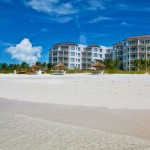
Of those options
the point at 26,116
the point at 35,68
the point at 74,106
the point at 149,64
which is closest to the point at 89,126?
the point at 26,116

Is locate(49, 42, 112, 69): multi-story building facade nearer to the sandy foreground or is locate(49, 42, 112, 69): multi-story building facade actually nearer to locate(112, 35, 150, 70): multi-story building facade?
locate(112, 35, 150, 70): multi-story building facade

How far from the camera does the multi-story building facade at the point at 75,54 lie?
107 metres

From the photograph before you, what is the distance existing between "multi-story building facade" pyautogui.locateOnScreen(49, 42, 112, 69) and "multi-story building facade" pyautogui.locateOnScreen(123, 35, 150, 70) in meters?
15.7

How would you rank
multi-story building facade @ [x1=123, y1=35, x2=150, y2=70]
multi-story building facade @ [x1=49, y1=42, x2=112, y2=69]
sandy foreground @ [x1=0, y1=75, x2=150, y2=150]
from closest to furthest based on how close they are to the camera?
sandy foreground @ [x1=0, y1=75, x2=150, y2=150] → multi-story building facade @ [x1=123, y1=35, x2=150, y2=70] → multi-story building facade @ [x1=49, y1=42, x2=112, y2=69]

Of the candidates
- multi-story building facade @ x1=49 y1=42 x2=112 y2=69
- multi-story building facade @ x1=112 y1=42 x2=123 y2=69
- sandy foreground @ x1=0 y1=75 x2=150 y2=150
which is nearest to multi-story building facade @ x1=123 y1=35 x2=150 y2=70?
multi-story building facade @ x1=112 y1=42 x2=123 y2=69

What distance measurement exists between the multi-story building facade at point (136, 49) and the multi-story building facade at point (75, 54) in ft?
51.6

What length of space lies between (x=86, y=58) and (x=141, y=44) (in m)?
24.3

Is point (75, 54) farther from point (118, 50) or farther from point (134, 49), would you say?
point (134, 49)

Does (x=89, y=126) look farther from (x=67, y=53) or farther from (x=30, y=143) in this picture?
(x=67, y=53)

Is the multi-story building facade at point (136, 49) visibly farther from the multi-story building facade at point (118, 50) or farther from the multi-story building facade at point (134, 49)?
the multi-story building facade at point (118, 50)

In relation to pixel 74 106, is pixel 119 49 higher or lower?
higher

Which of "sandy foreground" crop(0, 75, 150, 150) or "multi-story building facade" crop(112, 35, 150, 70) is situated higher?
"multi-story building facade" crop(112, 35, 150, 70)

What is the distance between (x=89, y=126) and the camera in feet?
21.9

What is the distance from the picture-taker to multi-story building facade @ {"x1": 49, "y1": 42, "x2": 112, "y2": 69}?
106750 mm
